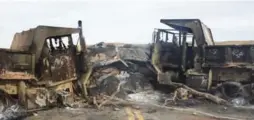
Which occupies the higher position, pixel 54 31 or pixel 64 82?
pixel 54 31

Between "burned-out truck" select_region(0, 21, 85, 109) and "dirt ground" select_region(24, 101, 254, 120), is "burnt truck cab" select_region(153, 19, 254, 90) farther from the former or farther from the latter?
"burned-out truck" select_region(0, 21, 85, 109)

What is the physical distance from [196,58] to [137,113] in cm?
448

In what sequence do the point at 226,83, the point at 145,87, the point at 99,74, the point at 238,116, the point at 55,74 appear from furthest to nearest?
the point at 145,87 → the point at 99,74 → the point at 226,83 → the point at 55,74 → the point at 238,116

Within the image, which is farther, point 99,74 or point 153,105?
point 99,74

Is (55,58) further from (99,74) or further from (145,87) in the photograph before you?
(145,87)

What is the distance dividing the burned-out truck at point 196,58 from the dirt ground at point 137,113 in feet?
6.10

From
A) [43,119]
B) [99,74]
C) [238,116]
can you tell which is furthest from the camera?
[99,74]

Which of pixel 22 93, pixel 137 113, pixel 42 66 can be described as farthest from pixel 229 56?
pixel 22 93

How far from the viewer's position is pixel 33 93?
9.33 m

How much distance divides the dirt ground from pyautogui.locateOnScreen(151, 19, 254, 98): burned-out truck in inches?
73.2

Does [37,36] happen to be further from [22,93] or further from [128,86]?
[128,86]

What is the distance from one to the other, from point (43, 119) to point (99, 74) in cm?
428

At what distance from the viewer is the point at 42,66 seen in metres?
10.0

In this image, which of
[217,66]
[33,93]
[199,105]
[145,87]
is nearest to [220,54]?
[217,66]
